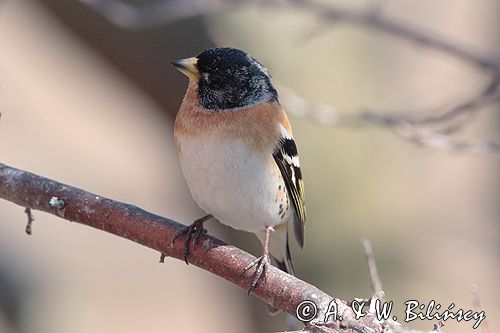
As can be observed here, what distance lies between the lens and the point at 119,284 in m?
7.93

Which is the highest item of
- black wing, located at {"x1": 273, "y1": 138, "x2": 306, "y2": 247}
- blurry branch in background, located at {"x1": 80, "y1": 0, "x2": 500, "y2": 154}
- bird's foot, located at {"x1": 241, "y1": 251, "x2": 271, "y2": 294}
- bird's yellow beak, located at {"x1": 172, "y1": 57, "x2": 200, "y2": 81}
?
blurry branch in background, located at {"x1": 80, "y1": 0, "x2": 500, "y2": 154}

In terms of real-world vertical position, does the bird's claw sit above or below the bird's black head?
below

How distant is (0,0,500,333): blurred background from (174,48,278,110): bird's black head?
1316mm

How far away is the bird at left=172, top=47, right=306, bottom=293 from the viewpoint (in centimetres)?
338

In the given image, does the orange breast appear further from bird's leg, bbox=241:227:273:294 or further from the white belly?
bird's leg, bbox=241:227:273:294

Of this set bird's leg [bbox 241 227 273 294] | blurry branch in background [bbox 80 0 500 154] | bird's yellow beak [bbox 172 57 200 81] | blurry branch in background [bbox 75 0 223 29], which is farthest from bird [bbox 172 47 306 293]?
blurry branch in background [bbox 75 0 223 29]

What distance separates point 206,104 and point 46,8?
2.54 meters

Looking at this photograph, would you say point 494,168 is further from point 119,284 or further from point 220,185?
point 220,185

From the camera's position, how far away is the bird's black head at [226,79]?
3602 mm

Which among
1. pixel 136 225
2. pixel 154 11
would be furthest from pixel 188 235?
pixel 154 11

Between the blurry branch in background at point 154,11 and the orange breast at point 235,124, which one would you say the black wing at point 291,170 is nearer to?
the orange breast at point 235,124

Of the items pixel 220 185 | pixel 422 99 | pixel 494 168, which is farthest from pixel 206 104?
pixel 494 168

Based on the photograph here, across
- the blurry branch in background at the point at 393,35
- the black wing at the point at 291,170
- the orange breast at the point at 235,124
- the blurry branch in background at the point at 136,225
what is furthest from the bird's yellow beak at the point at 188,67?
the blurry branch in background at the point at 393,35

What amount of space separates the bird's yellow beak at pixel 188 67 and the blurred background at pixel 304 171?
1.36 meters
